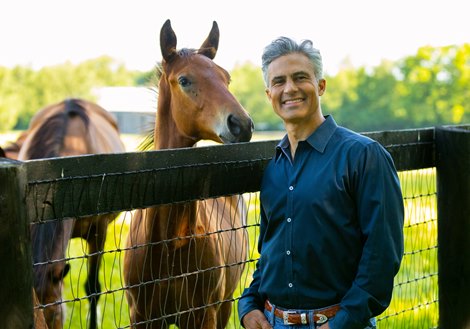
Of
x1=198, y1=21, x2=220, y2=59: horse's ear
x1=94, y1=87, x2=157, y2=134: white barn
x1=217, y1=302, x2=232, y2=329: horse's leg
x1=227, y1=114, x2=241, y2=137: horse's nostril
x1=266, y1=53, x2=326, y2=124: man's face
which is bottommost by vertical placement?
x1=94, y1=87, x2=157, y2=134: white barn

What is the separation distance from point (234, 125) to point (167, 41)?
0.81 m

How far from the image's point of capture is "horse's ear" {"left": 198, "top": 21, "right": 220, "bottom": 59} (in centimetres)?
451

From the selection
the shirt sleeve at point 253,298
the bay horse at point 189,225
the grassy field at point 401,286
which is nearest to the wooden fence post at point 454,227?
the grassy field at point 401,286

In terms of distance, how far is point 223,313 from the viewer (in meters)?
4.03

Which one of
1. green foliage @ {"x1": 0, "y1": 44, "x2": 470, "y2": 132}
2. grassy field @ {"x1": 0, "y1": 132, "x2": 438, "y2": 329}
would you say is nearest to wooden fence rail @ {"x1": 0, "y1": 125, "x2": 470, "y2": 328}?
grassy field @ {"x1": 0, "y1": 132, "x2": 438, "y2": 329}

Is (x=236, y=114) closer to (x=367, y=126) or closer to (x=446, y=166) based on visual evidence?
(x=446, y=166)

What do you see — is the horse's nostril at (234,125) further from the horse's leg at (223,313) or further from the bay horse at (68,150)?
the bay horse at (68,150)

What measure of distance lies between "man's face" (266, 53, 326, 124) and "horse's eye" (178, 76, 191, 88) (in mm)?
1847

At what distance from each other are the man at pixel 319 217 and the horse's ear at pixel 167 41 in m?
2.05

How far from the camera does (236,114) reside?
395cm

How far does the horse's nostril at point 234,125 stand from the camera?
3920mm

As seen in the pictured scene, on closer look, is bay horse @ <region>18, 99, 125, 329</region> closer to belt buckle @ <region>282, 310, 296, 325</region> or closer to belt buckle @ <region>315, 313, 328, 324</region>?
belt buckle @ <region>282, 310, 296, 325</region>

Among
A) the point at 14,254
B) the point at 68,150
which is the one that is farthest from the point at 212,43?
the point at 14,254

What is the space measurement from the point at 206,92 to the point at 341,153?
6.73 feet
